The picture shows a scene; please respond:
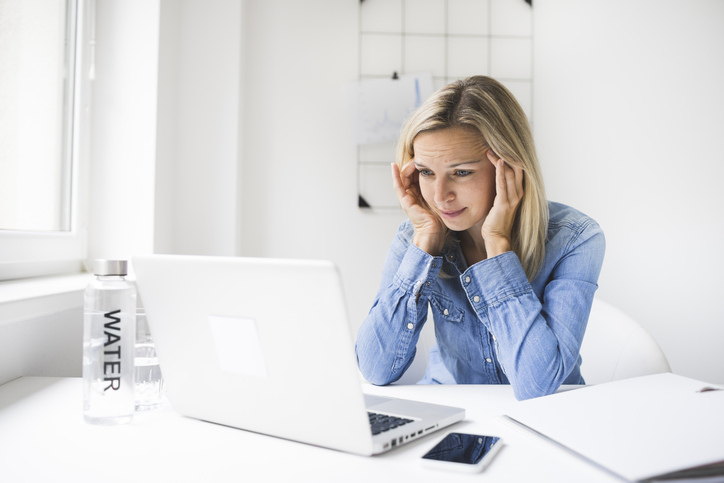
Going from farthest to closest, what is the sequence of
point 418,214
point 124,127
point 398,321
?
point 124,127, point 418,214, point 398,321

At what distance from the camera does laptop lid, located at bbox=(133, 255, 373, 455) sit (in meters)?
0.52

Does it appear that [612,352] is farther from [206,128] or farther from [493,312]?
[206,128]

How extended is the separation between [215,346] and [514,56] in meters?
1.74

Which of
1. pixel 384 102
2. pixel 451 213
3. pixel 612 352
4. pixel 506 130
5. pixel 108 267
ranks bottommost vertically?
pixel 612 352

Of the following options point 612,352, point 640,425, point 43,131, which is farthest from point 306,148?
point 640,425

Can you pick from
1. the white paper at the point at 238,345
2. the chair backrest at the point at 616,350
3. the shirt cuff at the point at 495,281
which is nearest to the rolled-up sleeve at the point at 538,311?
the shirt cuff at the point at 495,281

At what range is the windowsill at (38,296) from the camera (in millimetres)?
846

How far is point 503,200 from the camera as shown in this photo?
3.48 feet

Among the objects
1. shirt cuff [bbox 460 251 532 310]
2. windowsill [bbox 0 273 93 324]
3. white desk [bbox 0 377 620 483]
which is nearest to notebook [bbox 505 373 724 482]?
white desk [bbox 0 377 620 483]

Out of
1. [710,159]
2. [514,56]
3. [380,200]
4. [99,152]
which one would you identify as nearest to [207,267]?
[99,152]

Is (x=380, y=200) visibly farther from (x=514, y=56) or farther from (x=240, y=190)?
(x=514, y=56)

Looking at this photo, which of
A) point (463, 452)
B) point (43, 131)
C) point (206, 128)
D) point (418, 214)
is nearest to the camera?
point (463, 452)

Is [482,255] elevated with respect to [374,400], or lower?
elevated

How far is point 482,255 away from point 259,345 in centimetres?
74
